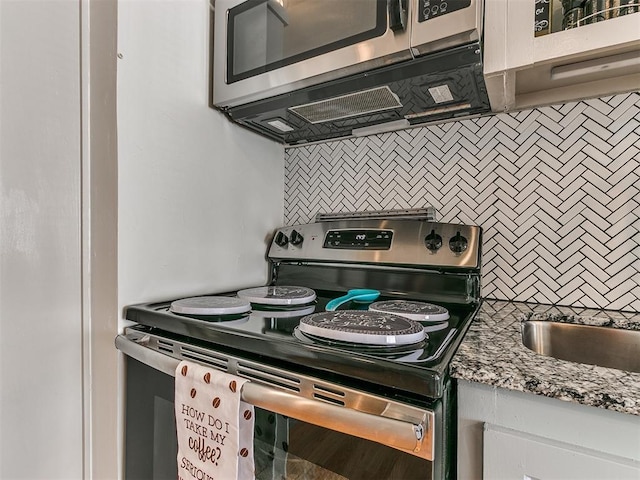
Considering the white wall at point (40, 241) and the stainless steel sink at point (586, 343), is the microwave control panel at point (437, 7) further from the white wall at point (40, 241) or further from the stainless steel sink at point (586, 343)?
the white wall at point (40, 241)

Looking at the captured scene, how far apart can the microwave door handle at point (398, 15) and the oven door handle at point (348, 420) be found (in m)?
0.80

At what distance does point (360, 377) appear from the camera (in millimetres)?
548

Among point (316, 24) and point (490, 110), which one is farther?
point (490, 110)

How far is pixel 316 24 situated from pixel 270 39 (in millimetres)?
162

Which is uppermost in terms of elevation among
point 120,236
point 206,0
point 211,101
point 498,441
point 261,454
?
point 206,0

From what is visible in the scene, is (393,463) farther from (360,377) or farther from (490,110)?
(490,110)

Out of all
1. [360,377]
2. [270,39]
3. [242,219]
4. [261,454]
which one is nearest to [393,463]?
[360,377]

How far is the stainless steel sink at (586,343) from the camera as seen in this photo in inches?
32.8

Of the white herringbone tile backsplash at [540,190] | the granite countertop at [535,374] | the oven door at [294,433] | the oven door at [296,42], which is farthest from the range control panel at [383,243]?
the oven door at [294,433]

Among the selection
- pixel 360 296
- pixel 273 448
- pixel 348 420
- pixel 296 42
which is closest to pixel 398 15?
pixel 296 42

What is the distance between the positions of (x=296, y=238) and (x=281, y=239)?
0.25 ft

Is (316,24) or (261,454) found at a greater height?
(316,24)

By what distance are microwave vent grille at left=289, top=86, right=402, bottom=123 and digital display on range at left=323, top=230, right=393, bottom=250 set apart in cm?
39

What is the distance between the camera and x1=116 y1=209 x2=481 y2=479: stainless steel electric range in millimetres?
514
